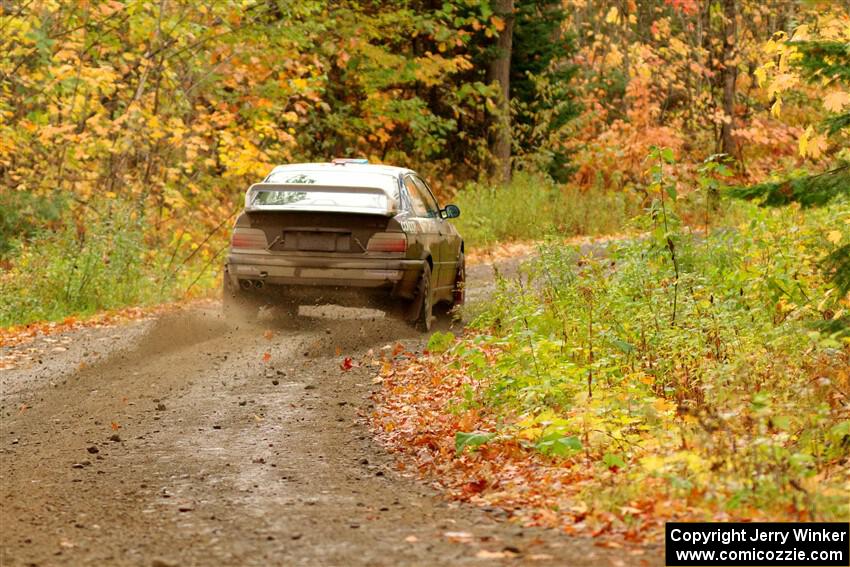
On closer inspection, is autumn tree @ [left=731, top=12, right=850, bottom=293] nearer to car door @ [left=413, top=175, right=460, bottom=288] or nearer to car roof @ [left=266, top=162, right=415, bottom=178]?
car roof @ [left=266, top=162, right=415, bottom=178]

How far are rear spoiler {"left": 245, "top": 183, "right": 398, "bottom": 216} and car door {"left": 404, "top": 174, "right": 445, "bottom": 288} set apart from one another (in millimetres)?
578

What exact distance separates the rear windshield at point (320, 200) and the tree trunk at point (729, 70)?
54.0 feet

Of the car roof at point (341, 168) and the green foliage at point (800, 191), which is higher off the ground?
the green foliage at point (800, 191)

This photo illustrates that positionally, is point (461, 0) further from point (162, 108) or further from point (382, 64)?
point (162, 108)

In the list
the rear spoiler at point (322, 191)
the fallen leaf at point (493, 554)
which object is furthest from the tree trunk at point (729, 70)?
the fallen leaf at point (493, 554)

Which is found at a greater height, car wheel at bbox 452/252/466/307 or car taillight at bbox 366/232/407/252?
car taillight at bbox 366/232/407/252

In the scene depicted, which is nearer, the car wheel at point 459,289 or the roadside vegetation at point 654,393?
the roadside vegetation at point 654,393

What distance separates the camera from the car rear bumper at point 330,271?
13.0 m

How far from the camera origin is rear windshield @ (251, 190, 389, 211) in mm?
13172

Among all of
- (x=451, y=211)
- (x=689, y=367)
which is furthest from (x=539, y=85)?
(x=689, y=367)

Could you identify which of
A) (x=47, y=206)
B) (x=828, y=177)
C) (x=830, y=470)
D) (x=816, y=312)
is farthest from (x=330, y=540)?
(x=47, y=206)

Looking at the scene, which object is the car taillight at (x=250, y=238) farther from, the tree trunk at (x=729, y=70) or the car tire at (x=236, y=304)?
the tree trunk at (x=729, y=70)

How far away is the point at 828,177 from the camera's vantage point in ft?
23.7

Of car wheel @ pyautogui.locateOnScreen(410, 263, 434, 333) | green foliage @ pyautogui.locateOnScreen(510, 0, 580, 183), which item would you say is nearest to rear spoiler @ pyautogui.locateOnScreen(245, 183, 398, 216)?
car wheel @ pyautogui.locateOnScreen(410, 263, 434, 333)
